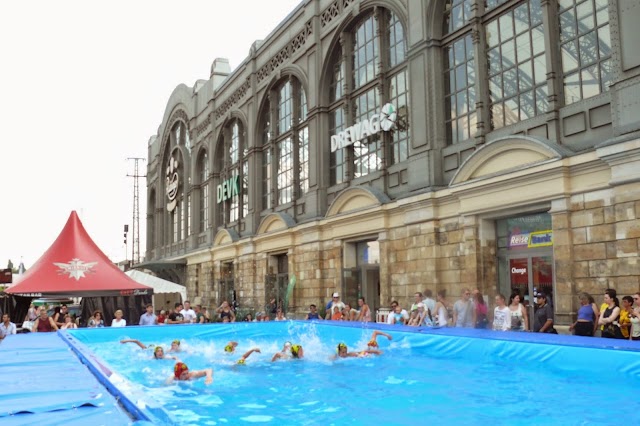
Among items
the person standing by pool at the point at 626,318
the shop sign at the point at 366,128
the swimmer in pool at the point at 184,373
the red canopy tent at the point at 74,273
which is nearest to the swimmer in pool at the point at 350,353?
the swimmer in pool at the point at 184,373

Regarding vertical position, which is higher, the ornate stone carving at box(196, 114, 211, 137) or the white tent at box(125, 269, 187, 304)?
the ornate stone carving at box(196, 114, 211, 137)

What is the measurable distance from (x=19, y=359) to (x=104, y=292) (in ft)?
32.8

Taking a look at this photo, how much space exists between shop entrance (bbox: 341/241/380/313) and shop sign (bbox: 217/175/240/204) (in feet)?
40.2

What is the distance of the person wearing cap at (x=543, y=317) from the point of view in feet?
43.9

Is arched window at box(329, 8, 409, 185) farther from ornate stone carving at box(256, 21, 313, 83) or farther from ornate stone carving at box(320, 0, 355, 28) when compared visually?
ornate stone carving at box(256, 21, 313, 83)

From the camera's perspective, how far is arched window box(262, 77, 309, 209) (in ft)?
89.1

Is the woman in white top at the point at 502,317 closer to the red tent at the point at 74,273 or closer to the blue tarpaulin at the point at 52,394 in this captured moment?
the blue tarpaulin at the point at 52,394

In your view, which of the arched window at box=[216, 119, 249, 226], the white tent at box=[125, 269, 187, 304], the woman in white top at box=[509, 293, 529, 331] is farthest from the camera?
the arched window at box=[216, 119, 249, 226]

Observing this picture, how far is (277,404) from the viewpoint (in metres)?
9.51

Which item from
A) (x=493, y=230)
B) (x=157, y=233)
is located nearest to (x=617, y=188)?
(x=493, y=230)

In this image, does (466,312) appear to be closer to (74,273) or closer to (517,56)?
(517,56)

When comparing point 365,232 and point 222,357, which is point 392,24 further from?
point 222,357

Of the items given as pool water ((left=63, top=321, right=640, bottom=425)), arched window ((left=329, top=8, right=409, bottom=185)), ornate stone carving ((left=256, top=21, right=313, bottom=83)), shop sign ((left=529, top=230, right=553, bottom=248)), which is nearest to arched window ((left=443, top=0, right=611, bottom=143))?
arched window ((left=329, top=8, right=409, bottom=185))

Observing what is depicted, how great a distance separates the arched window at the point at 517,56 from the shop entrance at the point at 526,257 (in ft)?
9.11
